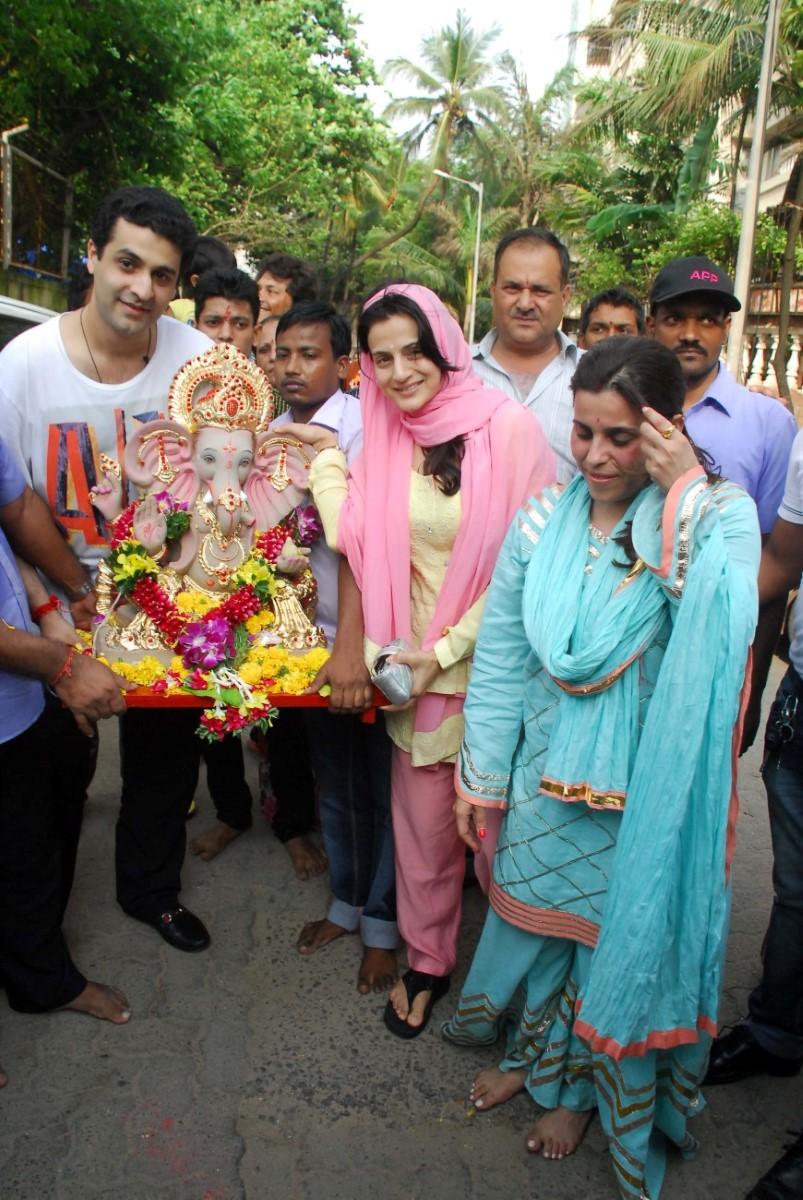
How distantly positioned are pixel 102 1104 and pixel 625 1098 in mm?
1363

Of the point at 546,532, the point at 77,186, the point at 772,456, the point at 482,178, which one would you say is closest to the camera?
the point at 546,532

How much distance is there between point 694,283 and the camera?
303cm

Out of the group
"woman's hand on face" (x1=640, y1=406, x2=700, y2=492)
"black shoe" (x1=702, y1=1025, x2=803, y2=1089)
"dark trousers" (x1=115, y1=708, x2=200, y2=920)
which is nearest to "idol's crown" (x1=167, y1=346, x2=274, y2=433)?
"dark trousers" (x1=115, y1=708, x2=200, y2=920)

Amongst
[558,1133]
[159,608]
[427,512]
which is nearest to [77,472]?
[159,608]

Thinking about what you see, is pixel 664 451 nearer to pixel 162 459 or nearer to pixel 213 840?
pixel 162 459

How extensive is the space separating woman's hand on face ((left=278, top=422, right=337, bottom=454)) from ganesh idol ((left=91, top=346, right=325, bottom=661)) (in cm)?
2

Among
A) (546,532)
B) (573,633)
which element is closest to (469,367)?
(546,532)

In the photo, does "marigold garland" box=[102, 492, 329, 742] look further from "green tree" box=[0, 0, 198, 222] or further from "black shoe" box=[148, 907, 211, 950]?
"green tree" box=[0, 0, 198, 222]

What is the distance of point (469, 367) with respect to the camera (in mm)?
2553

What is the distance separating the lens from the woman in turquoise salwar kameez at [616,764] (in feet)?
6.24

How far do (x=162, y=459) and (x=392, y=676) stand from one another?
95cm

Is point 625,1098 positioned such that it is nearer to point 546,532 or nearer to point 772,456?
point 546,532

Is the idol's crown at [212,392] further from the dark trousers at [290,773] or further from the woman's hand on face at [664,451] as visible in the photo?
the dark trousers at [290,773]

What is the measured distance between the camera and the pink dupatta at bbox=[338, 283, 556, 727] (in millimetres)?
2461
